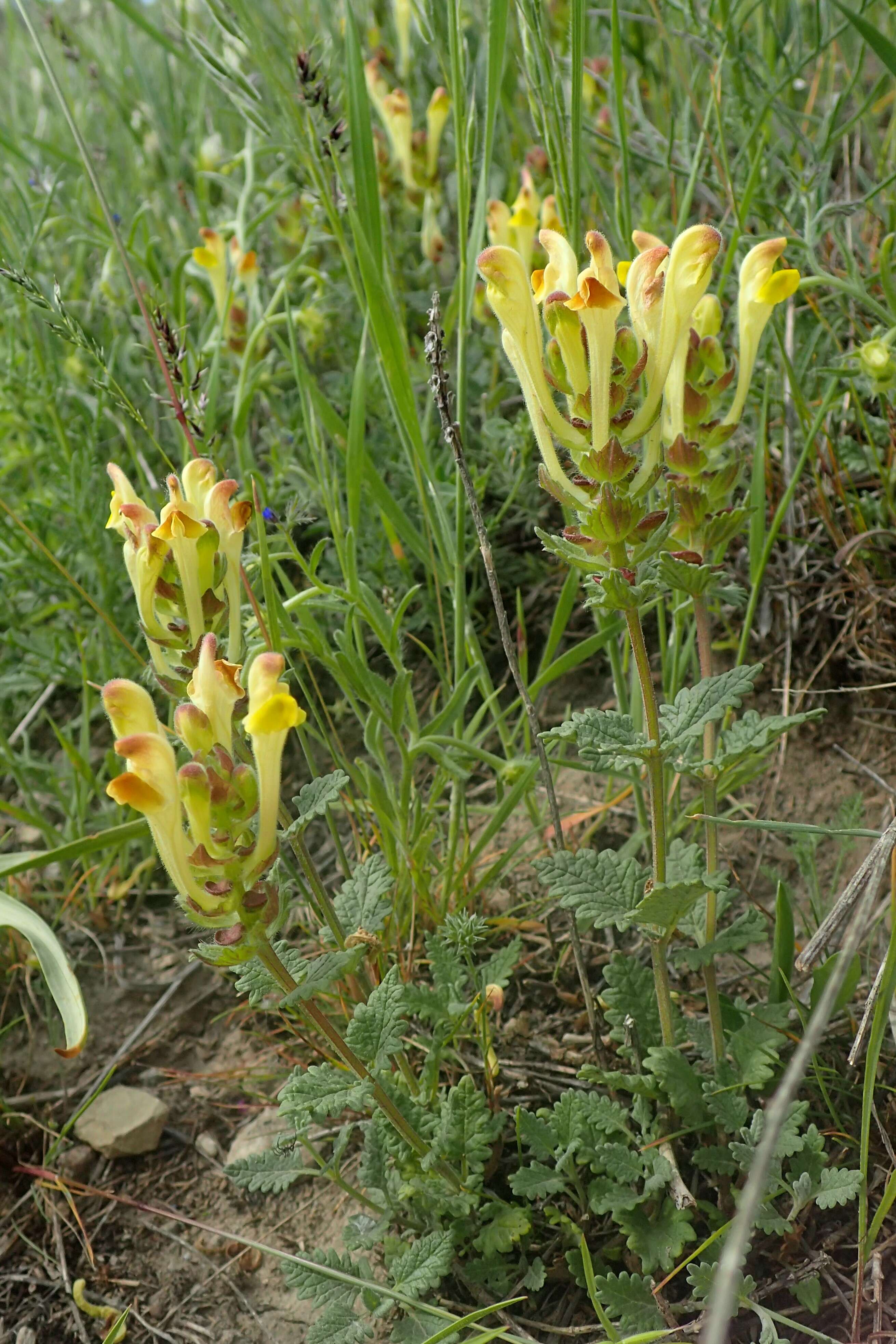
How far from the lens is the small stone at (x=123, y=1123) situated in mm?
1641

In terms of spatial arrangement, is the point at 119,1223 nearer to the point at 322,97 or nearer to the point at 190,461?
the point at 190,461

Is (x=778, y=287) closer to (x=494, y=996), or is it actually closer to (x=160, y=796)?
(x=160, y=796)

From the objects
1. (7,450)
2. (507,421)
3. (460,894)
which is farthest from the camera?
(7,450)

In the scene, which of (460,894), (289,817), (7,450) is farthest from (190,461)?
(7,450)

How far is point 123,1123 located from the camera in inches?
64.9

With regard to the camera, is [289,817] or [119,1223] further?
[119,1223]

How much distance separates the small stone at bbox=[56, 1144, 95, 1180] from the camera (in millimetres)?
1648

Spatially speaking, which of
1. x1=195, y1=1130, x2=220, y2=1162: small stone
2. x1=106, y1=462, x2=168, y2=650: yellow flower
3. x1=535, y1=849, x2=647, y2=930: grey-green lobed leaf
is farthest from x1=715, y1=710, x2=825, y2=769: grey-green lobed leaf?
x1=195, y1=1130, x2=220, y2=1162: small stone

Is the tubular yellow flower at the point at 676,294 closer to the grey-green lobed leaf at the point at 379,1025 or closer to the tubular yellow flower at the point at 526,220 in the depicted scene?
the grey-green lobed leaf at the point at 379,1025

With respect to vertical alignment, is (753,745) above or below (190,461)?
below

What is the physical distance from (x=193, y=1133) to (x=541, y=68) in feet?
5.31

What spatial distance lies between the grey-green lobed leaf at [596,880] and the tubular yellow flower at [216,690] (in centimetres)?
40

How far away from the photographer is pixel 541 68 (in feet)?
4.49

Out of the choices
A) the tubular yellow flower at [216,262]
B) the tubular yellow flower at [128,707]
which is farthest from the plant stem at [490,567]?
the tubular yellow flower at [216,262]
